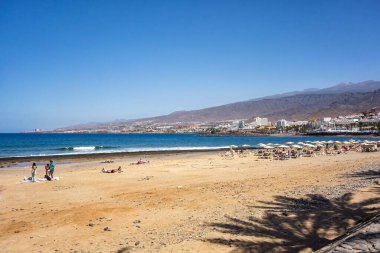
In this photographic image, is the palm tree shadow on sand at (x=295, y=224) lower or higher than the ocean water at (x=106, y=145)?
higher

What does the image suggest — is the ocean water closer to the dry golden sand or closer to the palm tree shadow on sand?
the dry golden sand

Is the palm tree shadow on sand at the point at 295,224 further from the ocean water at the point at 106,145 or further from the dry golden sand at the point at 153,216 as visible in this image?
the ocean water at the point at 106,145

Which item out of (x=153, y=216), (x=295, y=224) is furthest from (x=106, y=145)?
(x=295, y=224)

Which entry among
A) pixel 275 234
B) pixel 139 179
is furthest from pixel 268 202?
pixel 139 179

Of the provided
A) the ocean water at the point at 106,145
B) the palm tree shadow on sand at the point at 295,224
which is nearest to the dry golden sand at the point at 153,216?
the palm tree shadow on sand at the point at 295,224

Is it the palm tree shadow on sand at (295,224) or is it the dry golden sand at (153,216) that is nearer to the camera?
the palm tree shadow on sand at (295,224)

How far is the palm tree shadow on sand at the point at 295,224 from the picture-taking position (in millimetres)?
7020

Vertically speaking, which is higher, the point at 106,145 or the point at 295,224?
the point at 295,224

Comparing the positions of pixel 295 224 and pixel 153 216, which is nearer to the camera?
pixel 295 224

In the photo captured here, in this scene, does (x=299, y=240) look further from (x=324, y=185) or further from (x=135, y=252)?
(x=324, y=185)

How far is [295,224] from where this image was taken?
8211 mm

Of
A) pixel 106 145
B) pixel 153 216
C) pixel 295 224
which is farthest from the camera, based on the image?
pixel 106 145

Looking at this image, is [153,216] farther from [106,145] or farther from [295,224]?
[106,145]

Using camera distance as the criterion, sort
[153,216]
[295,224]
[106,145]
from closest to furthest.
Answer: [295,224], [153,216], [106,145]
